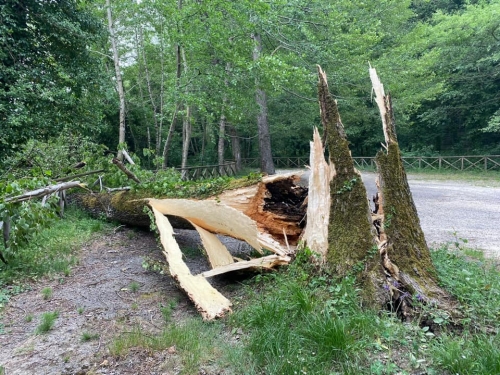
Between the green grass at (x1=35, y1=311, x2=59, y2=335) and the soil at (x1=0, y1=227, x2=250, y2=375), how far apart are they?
0.04 metres

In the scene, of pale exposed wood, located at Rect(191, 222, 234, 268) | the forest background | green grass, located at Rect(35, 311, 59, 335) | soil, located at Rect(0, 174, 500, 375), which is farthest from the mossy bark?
the forest background

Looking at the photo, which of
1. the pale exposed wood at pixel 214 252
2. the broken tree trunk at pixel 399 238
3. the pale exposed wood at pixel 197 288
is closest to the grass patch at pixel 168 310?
the pale exposed wood at pixel 197 288

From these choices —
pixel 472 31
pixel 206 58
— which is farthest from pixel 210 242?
pixel 472 31

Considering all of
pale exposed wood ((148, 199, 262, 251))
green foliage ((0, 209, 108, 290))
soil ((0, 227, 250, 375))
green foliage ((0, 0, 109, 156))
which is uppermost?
green foliage ((0, 0, 109, 156))

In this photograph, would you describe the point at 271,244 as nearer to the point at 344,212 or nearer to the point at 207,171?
the point at 344,212

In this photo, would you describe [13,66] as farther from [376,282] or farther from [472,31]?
[472,31]

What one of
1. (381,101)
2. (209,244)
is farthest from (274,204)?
(381,101)

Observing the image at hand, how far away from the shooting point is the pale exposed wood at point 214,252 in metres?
3.92

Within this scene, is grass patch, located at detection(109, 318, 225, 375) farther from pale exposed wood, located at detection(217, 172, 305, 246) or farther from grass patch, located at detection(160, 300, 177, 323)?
pale exposed wood, located at detection(217, 172, 305, 246)

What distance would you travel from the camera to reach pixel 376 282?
280cm

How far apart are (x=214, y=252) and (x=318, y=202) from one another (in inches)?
54.4

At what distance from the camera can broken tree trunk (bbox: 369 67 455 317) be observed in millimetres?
2732

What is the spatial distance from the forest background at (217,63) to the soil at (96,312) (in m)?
4.01

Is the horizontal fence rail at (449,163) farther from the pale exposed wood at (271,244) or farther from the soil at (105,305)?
the pale exposed wood at (271,244)
